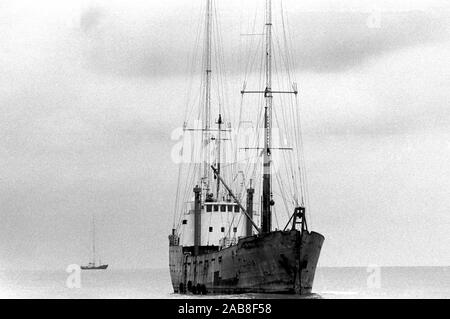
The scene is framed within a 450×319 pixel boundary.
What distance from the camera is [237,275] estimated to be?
209ft
